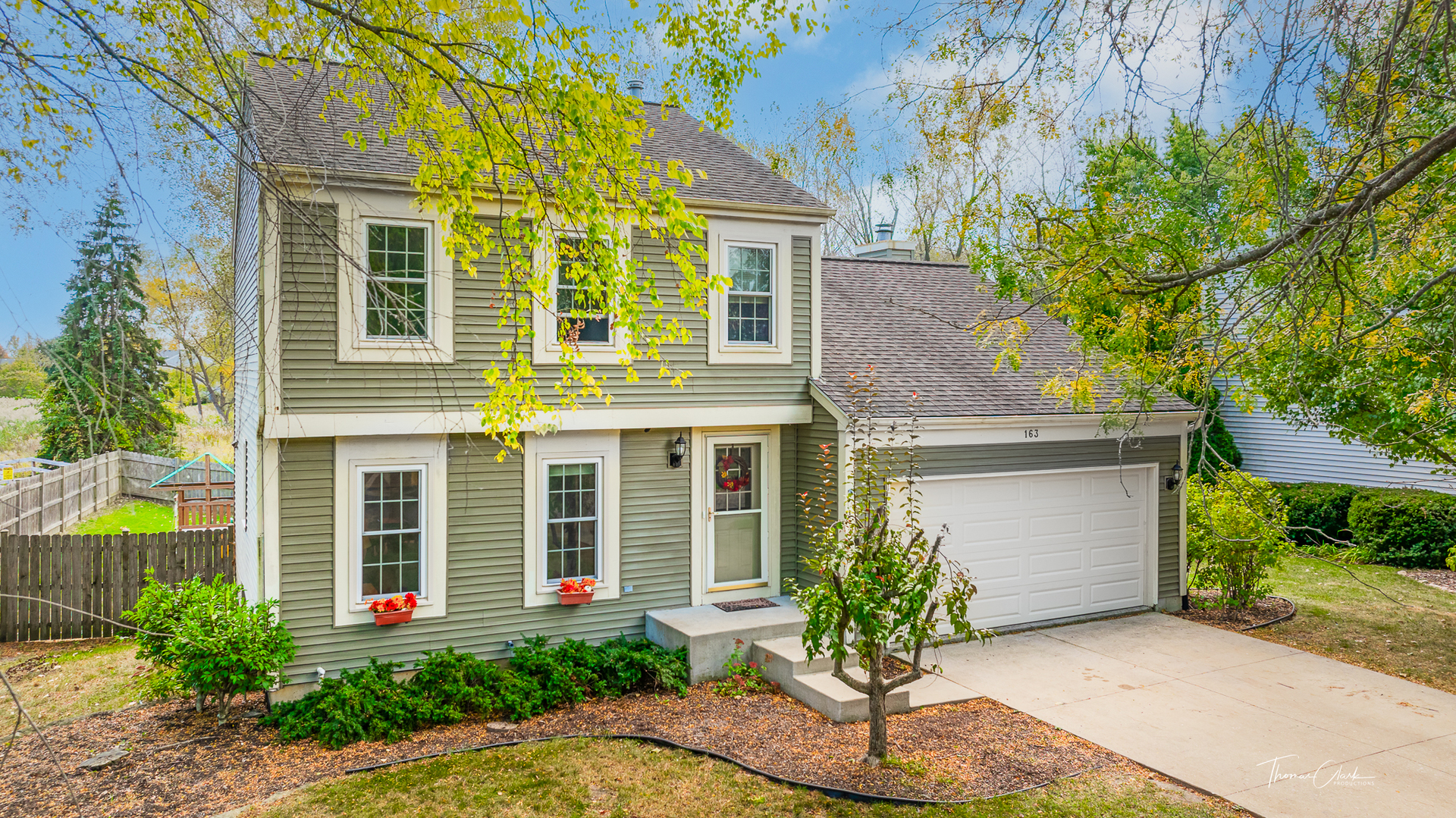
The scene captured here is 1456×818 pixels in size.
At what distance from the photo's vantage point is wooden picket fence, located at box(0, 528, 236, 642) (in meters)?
11.1

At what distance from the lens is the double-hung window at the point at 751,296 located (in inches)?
403

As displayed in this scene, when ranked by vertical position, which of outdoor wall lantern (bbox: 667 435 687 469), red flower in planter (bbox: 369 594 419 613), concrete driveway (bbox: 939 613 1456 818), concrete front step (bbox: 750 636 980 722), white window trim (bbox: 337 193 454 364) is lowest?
concrete driveway (bbox: 939 613 1456 818)

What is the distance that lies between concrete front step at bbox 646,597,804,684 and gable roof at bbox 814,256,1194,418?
8.11 feet

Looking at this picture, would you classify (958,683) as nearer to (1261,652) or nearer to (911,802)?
(911,802)

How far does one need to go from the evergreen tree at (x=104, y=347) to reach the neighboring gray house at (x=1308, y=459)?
1798 centimetres

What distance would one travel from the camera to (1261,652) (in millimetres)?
10148

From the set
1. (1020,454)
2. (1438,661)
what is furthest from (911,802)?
(1438,661)

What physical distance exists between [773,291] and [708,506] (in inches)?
104

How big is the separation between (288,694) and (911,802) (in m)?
5.77

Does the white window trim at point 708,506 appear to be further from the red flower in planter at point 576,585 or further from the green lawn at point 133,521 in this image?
the green lawn at point 133,521

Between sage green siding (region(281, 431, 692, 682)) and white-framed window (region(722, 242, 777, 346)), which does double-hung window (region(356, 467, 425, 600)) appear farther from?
white-framed window (region(722, 242, 777, 346))

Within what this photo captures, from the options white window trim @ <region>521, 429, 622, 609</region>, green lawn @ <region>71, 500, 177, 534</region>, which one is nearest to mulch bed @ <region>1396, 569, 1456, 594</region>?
white window trim @ <region>521, 429, 622, 609</region>

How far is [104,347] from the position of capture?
11.5ft

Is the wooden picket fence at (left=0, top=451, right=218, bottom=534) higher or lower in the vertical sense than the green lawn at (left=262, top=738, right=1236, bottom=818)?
higher
